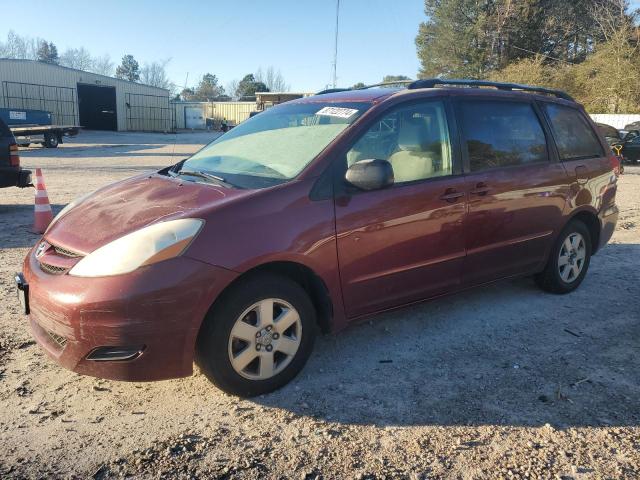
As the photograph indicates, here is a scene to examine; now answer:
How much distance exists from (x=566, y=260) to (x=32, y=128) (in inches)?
930

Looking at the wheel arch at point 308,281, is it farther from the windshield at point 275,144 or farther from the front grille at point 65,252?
the front grille at point 65,252

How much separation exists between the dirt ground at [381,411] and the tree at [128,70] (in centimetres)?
10275

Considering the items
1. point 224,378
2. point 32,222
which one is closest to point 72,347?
point 224,378

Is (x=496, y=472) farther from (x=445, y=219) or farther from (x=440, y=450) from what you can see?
(x=445, y=219)

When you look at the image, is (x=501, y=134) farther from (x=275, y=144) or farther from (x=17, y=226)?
(x=17, y=226)

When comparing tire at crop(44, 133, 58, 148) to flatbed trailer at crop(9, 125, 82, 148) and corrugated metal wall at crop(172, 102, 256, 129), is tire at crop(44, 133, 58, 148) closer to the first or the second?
flatbed trailer at crop(9, 125, 82, 148)

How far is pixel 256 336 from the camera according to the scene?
3104mm

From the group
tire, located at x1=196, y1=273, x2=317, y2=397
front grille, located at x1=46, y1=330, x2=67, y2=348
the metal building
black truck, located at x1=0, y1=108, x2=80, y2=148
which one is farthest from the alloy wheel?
the metal building

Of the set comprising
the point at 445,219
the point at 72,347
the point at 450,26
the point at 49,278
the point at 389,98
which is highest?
the point at 450,26

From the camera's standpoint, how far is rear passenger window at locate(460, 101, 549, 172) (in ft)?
13.8

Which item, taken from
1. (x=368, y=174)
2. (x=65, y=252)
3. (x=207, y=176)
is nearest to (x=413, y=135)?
(x=368, y=174)

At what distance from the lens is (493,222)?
4.25 metres

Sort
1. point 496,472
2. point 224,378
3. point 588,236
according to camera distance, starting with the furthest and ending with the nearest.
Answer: point 588,236
point 224,378
point 496,472

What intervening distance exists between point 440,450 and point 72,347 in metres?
1.99
